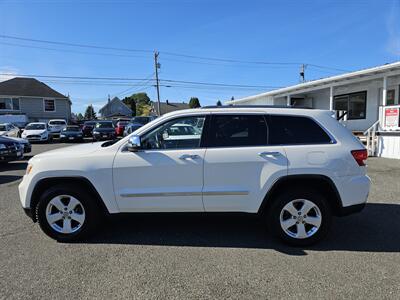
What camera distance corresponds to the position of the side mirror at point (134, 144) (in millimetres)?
3766

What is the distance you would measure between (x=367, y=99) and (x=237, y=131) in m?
14.1

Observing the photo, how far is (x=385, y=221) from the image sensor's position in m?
4.78

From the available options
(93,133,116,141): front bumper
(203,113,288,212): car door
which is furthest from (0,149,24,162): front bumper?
(93,133,116,141): front bumper

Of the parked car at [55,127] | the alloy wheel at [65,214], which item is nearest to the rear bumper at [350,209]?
the alloy wheel at [65,214]

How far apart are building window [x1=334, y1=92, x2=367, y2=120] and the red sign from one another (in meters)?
4.22

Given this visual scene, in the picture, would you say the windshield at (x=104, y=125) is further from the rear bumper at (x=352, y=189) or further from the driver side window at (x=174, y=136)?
the rear bumper at (x=352, y=189)

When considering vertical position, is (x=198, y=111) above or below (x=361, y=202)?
above

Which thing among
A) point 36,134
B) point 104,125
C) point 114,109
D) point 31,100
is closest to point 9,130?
point 36,134

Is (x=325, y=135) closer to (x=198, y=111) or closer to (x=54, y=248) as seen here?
(x=198, y=111)

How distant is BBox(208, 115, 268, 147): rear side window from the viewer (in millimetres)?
3895

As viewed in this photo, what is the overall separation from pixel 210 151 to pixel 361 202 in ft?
6.69

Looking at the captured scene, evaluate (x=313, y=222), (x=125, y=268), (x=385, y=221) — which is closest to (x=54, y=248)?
(x=125, y=268)

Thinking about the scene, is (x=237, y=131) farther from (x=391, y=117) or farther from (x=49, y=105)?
(x=49, y=105)

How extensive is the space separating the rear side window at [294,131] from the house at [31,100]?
36155mm
